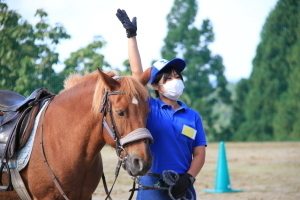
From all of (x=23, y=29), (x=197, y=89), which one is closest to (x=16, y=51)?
(x=23, y=29)

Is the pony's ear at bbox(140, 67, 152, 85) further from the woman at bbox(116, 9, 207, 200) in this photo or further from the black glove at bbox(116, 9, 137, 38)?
the black glove at bbox(116, 9, 137, 38)

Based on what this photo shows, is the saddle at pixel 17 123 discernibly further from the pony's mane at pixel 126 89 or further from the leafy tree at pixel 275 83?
the leafy tree at pixel 275 83

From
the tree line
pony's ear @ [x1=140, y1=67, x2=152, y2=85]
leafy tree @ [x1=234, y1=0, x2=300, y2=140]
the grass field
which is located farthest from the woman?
leafy tree @ [x1=234, y1=0, x2=300, y2=140]

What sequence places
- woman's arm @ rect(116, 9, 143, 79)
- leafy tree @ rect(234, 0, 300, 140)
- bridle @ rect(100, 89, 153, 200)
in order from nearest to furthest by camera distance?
bridle @ rect(100, 89, 153, 200) < woman's arm @ rect(116, 9, 143, 79) < leafy tree @ rect(234, 0, 300, 140)

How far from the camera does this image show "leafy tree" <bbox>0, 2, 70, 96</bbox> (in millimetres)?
8336

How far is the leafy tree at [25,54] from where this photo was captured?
8336 millimetres

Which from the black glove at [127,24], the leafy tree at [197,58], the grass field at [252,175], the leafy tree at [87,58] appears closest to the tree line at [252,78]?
the leafy tree at [197,58]

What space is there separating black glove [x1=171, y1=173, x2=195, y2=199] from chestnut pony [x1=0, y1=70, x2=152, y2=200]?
396mm

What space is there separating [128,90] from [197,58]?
927 inches

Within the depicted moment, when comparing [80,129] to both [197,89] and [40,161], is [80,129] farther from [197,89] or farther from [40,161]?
[197,89]

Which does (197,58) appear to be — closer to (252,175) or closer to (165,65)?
(252,175)

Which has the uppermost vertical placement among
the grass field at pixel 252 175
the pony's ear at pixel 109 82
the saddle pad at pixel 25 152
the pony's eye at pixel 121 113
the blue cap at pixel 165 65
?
the blue cap at pixel 165 65

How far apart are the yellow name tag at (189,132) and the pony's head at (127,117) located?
0.33 meters

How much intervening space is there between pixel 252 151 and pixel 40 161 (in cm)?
1570
